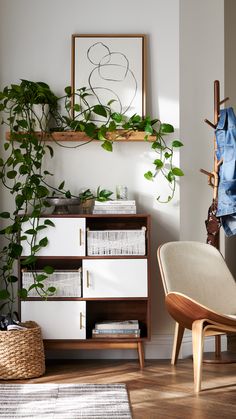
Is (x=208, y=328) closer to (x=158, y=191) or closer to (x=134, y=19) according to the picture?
(x=158, y=191)

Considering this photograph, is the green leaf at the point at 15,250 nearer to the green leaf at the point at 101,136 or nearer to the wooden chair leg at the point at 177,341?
the green leaf at the point at 101,136

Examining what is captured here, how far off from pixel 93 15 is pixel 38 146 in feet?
3.25

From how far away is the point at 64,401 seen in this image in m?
3.86

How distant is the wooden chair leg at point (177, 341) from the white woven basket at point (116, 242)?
1.74ft

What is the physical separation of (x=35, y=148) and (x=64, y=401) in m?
1.80

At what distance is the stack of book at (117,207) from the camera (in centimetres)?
488

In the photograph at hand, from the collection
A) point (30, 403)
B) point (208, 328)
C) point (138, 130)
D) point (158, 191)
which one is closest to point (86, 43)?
point (138, 130)

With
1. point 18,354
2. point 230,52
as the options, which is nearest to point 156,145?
point 18,354

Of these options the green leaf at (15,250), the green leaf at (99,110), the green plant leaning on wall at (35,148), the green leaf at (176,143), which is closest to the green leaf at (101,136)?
the green plant leaning on wall at (35,148)

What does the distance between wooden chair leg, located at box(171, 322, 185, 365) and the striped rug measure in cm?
76

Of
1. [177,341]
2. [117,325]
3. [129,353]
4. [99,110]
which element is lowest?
[129,353]

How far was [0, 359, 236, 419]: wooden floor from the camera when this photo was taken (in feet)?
12.4

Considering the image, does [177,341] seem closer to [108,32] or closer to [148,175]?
[148,175]

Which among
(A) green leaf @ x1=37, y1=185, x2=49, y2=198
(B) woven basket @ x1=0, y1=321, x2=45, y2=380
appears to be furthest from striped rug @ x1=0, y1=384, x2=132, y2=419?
(A) green leaf @ x1=37, y1=185, x2=49, y2=198
